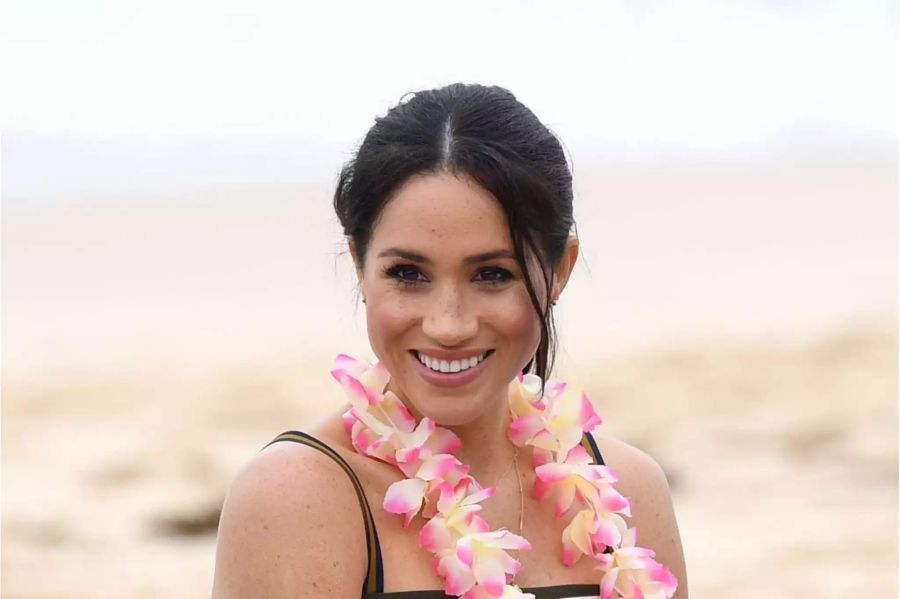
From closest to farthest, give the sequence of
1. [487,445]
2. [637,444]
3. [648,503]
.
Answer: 1. [487,445]
2. [648,503]
3. [637,444]

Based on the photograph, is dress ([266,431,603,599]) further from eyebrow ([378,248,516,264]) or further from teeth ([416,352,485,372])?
eyebrow ([378,248,516,264])

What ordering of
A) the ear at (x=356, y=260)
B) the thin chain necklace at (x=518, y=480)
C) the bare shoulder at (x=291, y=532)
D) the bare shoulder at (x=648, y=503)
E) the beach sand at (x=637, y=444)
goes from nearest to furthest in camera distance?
the bare shoulder at (x=291, y=532)
the ear at (x=356, y=260)
the thin chain necklace at (x=518, y=480)
the bare shoulder at (x=648, y=503)
the beach sand at (x=637, y=444)

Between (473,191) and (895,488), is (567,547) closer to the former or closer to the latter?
(473,191)

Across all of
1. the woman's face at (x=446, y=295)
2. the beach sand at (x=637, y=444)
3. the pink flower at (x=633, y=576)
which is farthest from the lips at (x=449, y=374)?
the beach sand at (x=637, y=444)

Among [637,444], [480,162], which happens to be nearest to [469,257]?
[480,162]

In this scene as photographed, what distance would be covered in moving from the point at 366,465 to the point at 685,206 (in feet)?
79.5

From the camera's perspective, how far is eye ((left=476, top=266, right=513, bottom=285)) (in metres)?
3.23

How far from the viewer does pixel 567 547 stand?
3.49 metres

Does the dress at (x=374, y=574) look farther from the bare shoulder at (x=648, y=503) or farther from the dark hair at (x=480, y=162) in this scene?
the dark hair at (x=480, y=162)

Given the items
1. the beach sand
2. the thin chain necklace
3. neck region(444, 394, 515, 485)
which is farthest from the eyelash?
the beach sand

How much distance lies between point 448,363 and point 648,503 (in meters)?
0.82

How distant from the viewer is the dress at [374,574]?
3162 millimetres

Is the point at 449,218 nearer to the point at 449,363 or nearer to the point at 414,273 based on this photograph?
the point at 414,273

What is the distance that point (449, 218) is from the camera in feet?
10.4
